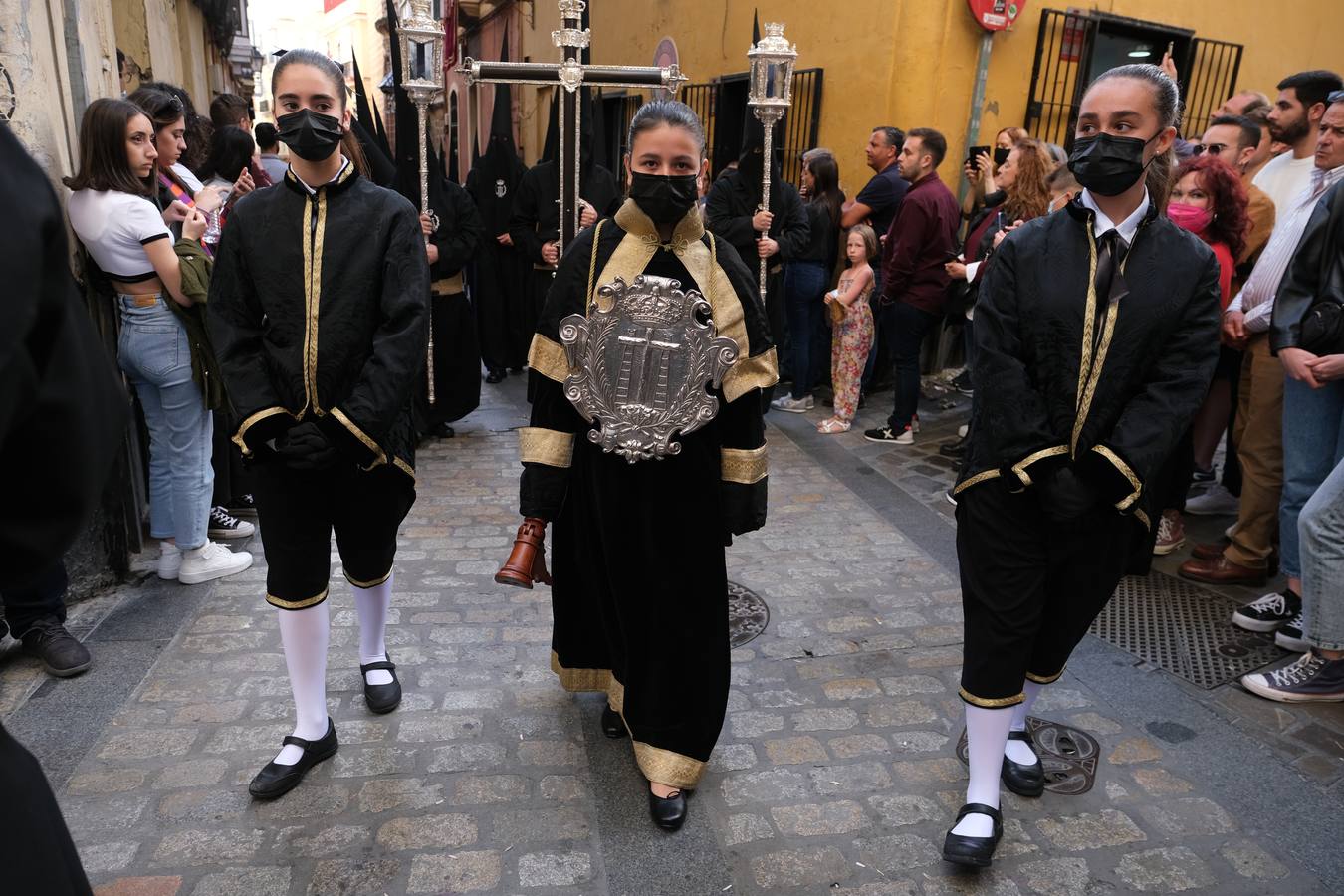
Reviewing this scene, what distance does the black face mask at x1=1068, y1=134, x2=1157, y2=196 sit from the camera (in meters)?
2.45

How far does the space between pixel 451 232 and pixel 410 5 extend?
64.9 inches

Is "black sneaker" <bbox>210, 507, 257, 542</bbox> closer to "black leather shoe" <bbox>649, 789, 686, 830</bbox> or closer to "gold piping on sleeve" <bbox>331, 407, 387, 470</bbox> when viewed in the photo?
"gold piping on sleeve" <bbox>331, 407, 387, 470</bbox>

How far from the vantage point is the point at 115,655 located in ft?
12.0

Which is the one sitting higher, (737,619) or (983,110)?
(983,110)

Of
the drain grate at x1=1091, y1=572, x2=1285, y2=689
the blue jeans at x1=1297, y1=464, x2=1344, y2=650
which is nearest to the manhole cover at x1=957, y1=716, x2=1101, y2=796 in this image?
the drain grate at x1=1091, y1=572, x2=1285, y2=689

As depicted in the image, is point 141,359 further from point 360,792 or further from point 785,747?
point 785,747

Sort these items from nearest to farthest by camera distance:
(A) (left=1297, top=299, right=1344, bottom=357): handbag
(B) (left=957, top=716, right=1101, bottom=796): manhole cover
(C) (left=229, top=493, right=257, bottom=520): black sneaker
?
(B) (left=957, top=716, right=1101, bottom=796): manhole cover
(A) (left=1297, top=299, right=1344, bottom=357): handbag
(C) (left=229, top=493, right=257, bottom=520): black sneaker

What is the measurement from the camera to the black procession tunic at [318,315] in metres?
2.68

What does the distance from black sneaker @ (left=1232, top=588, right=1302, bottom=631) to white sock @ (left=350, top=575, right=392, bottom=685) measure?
3694mm

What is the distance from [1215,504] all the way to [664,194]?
468 cm

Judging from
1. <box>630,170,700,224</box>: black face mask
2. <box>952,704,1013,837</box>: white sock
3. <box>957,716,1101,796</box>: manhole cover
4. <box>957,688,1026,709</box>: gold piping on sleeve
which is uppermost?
<box>630,170,700,224</box>: black face mask

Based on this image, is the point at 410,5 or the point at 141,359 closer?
the point at 141,359

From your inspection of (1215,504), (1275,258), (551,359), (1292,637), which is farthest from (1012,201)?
(551,359)

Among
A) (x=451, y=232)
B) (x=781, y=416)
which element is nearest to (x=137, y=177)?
(x=451, y=232)
